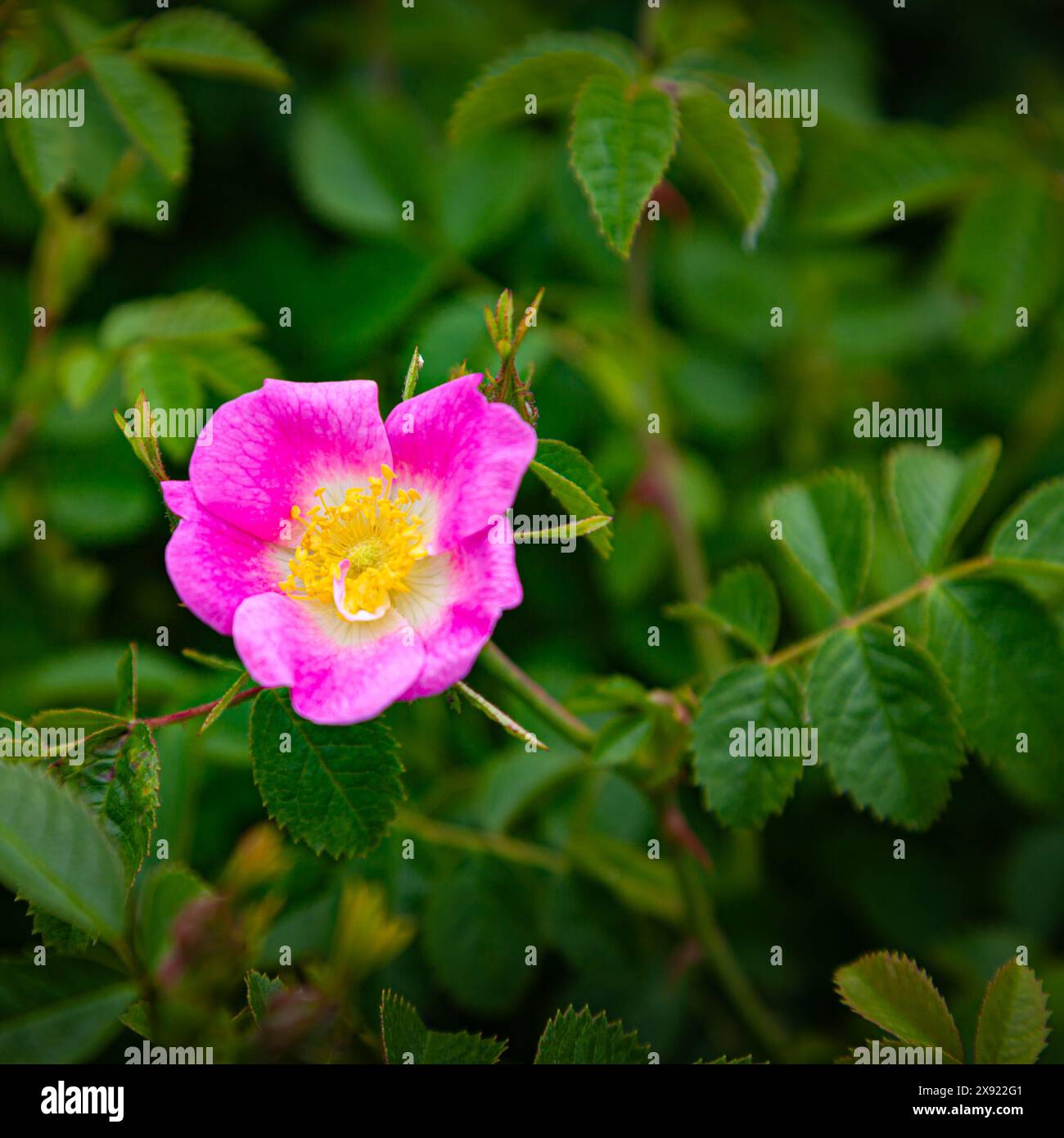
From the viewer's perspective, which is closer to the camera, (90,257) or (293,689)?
(293,689)

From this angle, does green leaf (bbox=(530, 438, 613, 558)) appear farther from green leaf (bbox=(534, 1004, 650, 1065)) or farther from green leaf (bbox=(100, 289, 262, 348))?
green leaf (bbox=(100, 289, 262, 348))

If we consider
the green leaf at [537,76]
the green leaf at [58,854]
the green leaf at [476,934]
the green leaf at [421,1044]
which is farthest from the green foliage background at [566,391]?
the green leaf at [58,854]

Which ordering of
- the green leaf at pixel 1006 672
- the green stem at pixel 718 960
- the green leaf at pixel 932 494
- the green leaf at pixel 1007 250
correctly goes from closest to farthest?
the green leaf at pixel 1006 672 < the green leaf at pixel 932 494 < the green stem at pixel 718 960 < the green leaf at pixel 1007 250

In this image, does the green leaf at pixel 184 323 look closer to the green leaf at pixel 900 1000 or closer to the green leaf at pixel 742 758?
the green leaf at pixel 742 758

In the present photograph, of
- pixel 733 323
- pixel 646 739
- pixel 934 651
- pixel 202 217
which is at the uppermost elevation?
pixel 202 217

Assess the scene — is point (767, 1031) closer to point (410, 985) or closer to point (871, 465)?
point (410, 985)

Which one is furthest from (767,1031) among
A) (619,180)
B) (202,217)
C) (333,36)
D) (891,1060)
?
(333,36)

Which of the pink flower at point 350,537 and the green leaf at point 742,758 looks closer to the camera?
the pink flower at point 350,537

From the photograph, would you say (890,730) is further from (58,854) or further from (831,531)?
(58,854)
